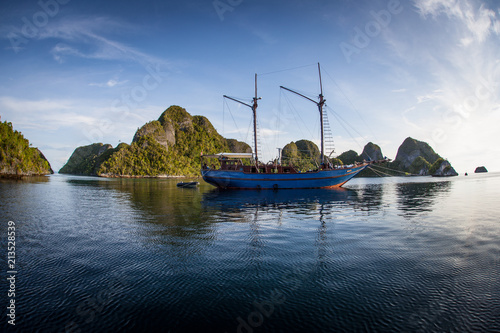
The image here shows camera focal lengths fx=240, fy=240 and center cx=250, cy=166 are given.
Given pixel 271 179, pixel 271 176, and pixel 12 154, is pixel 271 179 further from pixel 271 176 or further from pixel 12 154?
pixel 12 154

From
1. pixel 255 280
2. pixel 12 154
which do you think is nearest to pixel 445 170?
pixel 255 280

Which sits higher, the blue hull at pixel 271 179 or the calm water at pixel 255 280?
the blue hull at pixel 271 179

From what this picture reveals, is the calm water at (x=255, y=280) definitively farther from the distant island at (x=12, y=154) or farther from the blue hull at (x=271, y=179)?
the distant island at (x=12, y=154)

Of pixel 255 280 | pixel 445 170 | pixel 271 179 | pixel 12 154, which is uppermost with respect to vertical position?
pixel 12 154

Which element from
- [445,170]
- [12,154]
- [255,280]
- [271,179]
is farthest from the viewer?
[445,170]

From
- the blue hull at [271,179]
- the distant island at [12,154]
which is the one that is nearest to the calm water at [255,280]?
the blue hull at [271,179]

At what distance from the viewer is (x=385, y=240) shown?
946 centimetres

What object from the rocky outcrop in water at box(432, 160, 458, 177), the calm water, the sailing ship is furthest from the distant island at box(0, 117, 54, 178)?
the rocky outcrop in water at box(432, 160, 458, 177)

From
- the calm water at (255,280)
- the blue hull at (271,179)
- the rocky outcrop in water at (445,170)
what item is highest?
the rocky outcrop in water at (445,170)

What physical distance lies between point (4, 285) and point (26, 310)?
1.82m

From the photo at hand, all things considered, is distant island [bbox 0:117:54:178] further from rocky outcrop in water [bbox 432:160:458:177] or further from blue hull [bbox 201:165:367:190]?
rocky outcrop in water [bbox 432:160:458:177]

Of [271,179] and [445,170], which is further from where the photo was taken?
[445,170]

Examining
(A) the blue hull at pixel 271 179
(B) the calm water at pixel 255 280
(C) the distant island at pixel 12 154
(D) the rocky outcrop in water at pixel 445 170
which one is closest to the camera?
(B) the calm water at pixel 255 280

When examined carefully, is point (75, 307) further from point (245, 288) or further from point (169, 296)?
point (245, 288)
